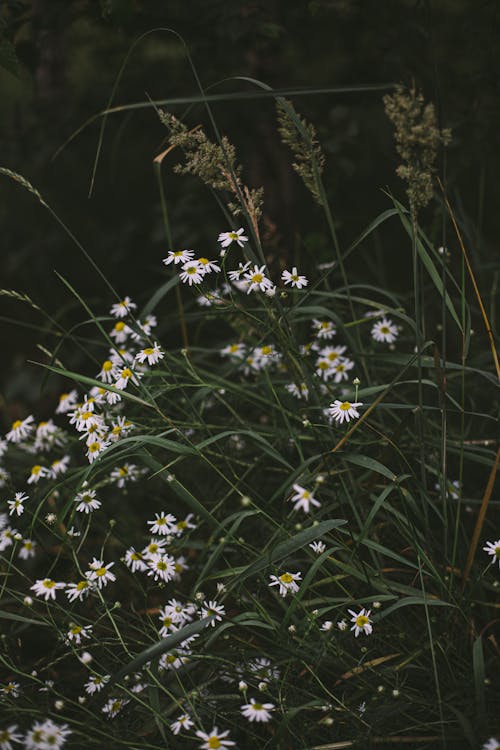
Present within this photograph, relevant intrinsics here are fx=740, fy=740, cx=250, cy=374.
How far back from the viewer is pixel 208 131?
2.41 m

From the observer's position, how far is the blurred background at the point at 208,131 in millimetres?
2121

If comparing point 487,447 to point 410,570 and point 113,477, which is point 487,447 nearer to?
point 410,570

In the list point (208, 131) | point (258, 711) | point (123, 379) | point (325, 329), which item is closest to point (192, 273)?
point (123, 379)

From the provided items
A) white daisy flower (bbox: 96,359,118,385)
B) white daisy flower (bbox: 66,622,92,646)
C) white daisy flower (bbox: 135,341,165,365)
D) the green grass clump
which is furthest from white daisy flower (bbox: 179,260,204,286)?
white daisy flower (bbox: 66,622,92,646)

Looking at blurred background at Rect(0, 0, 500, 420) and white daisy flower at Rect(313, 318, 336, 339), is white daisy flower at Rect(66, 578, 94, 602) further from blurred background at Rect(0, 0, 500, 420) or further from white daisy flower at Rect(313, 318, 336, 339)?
white daisy flower at Rect(313, 318, 336, 339)

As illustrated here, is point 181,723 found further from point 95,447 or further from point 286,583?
point 95,447

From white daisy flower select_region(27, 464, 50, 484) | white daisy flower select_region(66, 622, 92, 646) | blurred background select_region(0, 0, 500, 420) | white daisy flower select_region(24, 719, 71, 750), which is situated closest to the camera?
white daisy flower select_region(24, 719, 71, 750)

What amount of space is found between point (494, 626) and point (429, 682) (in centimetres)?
26

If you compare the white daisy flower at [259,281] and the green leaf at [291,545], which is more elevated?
the white daisy flower at [259,281]

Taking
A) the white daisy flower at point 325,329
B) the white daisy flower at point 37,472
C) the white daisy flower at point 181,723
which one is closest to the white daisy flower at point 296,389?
the white daisy flower at point 325,329

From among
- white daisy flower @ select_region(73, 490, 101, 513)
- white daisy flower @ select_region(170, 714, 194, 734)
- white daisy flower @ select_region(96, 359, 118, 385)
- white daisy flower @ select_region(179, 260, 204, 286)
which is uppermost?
white daisy flower @ select_region(179, 260, 204, 286)

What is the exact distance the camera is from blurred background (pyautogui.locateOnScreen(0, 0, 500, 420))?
212cm

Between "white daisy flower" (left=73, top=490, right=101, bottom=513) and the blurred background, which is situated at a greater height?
the blurred background

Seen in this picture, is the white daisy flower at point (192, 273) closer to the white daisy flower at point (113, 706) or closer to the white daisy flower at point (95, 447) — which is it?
the white daisy flower at point (95, 447)
